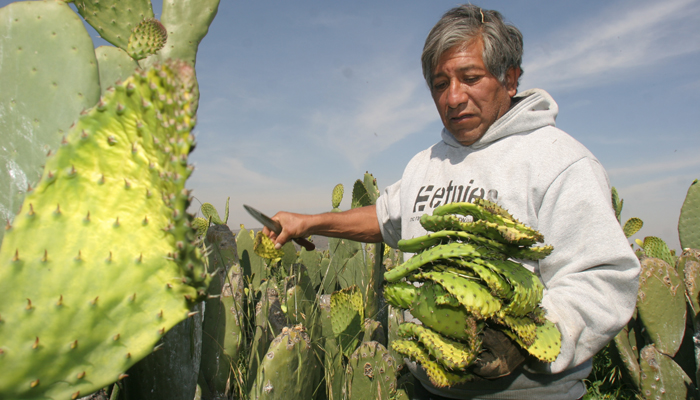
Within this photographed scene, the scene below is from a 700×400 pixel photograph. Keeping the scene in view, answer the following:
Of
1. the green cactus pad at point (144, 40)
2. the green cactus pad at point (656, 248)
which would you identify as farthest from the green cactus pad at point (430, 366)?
the green cactus pad at point (656, 248)

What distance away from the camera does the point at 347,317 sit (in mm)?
2102

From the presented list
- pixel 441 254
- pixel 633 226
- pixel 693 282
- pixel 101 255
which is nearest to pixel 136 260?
pixel 101 255

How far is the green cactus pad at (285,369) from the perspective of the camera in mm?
1611

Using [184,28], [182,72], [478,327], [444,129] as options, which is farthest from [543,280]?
[184,28]

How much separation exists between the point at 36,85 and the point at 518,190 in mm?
1369

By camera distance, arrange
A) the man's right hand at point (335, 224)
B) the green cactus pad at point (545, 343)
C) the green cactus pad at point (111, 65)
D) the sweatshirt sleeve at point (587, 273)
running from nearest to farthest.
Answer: the green cactus pad at point (545, 343) < the sweatshirt sleeve at point (587, 273) < the green cactus pad at point (111, 65) < the man's right hand at point (335, 224)

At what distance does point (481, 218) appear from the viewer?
3.04ft

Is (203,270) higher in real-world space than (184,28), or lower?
lower

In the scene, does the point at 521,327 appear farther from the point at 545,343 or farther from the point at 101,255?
the point at 101,255

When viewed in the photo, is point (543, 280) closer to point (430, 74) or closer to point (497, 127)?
point (497, 127)

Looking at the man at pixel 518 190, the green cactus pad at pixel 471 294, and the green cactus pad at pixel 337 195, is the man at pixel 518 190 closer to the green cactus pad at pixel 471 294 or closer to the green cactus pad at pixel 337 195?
the green cactus pad at pixel 471 294

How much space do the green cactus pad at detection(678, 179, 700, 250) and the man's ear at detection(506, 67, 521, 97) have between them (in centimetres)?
280

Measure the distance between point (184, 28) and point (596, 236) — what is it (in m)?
2.34

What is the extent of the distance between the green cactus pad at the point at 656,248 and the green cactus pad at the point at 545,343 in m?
3.39
